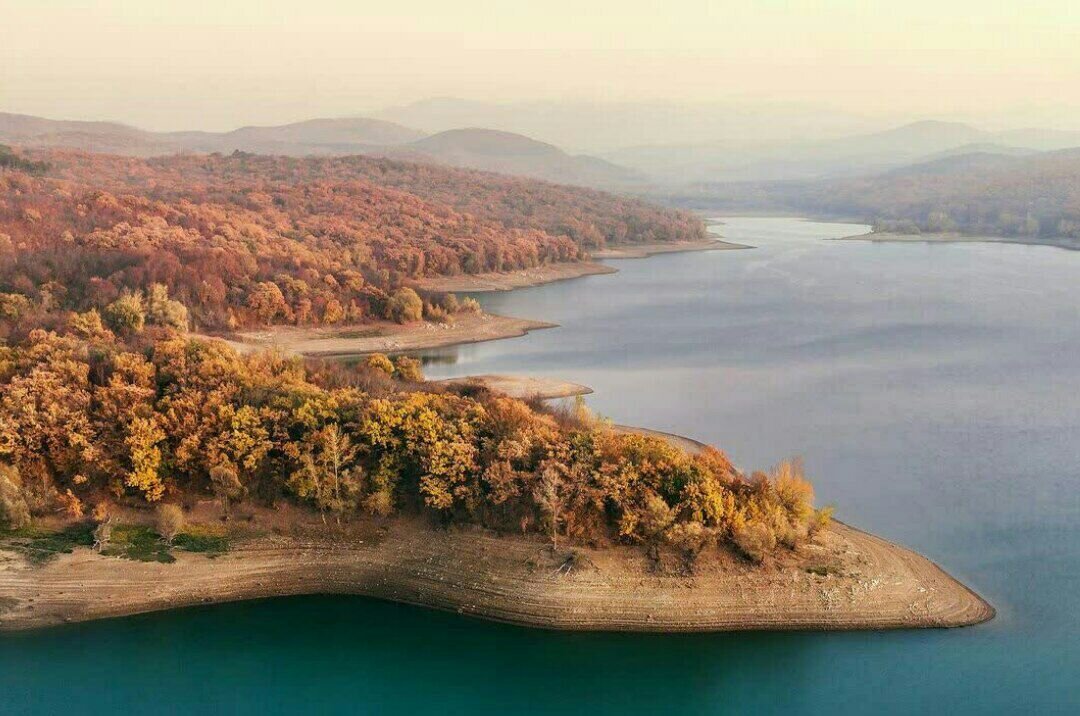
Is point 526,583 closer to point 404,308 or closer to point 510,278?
point 404,308

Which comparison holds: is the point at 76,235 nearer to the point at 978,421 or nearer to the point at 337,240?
the point at 337,240

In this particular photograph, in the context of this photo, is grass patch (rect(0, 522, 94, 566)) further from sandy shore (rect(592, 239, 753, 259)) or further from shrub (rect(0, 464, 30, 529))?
sandy shore (rect(592, 239, 753, 259))

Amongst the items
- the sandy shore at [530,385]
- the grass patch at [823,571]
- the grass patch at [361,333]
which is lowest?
the grass patch at [823,571]

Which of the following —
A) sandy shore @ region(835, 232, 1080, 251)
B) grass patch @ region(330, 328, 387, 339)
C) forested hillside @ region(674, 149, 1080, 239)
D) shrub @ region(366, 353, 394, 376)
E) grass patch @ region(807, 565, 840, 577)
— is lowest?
grass patch @ region(807, 565, 840, 577)

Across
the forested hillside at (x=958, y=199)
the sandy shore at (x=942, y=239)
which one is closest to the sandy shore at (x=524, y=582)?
the sandy shore at (x=942, y=239)

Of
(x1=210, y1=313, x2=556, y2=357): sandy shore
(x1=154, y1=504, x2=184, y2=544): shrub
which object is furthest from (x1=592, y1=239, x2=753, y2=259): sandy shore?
(x1=154, y1=504, x2=184, y2=544): shrub

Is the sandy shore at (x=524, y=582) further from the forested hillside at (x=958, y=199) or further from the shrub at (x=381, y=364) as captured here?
the forested hillside at (x=958, y=199)

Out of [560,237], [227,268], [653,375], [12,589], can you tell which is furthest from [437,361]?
[560,237]
